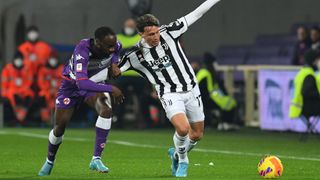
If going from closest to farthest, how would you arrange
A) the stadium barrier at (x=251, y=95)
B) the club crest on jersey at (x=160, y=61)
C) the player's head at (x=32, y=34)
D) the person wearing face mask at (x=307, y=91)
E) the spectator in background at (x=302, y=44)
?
the club crest on jersey at (x=160, y=61) < the person wearing face mask at (x=307, y=91) < the spectator in background at (x=302, y=44) < the player's head at (x=32, y=34) < the stadium barrier at (x=251, y=95)

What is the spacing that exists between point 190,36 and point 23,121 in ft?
19.9

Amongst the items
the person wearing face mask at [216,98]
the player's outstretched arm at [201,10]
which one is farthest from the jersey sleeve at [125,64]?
the person wearing face mask at [216,98]

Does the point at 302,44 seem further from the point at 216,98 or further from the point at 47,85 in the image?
the point at 47,85

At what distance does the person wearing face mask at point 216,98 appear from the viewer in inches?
943

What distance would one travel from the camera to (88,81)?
44.1 ft

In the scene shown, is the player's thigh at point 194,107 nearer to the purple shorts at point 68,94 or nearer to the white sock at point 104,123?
the white sock at point 104,123

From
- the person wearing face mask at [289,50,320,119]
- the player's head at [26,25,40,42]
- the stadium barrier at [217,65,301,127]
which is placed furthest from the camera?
the stadium barrier at [217,65,301,127]

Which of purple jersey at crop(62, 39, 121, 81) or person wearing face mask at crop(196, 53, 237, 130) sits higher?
purple jersey at crop(62, 39, 121, 81)

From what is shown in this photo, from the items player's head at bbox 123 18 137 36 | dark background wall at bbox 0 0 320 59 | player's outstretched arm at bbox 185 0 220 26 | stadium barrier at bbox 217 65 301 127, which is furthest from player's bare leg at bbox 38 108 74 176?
dark background wall at bbox 0 0 320 59

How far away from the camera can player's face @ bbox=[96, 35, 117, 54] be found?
43.9 feet

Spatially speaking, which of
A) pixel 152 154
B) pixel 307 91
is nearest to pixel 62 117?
pixel 152 154

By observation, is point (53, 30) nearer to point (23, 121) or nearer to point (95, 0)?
point (95, 0)

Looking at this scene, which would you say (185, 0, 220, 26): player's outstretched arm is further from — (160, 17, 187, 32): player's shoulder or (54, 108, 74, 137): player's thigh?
(54, 108, 74, 137): player's thigh

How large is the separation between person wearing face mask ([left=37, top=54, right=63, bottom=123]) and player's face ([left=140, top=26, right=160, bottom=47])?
1176 cm
